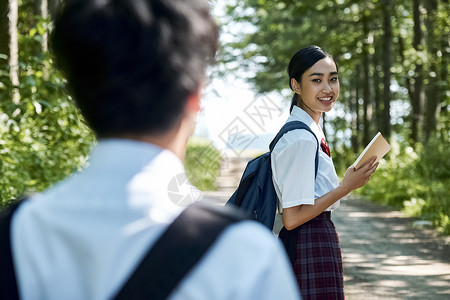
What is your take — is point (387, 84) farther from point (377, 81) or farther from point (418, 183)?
point (377, 81)

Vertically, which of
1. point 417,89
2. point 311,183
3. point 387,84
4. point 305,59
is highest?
point 305,59

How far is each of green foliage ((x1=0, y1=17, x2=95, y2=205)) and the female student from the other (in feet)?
15.9

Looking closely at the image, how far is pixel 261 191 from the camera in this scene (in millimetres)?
3377

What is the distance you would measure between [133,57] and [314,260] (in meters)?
2.45

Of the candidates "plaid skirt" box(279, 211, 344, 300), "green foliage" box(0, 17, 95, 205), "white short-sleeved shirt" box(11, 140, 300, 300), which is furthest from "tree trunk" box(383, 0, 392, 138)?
"white short-sleeved shirt" box(11, 140, 300, 300)

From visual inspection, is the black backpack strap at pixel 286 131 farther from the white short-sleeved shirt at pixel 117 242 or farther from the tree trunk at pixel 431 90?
the tree trunk at pixel 431 90

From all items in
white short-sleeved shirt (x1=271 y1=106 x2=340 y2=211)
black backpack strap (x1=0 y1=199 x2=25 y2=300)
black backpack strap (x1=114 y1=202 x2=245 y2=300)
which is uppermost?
black backpack strap (x1=114 y1=202 x2=245 y2=300)

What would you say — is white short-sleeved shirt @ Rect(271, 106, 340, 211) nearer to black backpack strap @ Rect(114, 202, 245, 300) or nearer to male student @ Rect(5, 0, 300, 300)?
male student @ Rect(5, 0, 300, 300)

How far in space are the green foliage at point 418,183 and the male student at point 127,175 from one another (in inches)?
408

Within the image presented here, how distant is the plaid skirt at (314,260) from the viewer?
3420 mm

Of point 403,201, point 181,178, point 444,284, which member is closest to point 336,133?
point 403,201

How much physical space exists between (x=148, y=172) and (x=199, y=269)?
19cm

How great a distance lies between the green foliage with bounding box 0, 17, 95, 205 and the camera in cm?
850

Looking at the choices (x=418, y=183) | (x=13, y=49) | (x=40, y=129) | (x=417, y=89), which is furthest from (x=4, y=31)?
(x=417, y=89)
